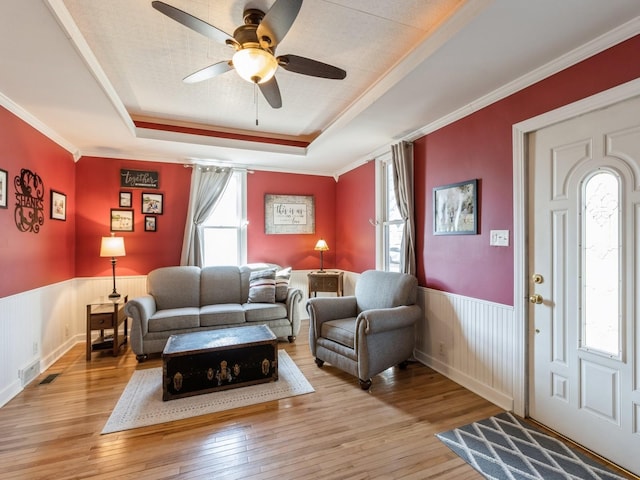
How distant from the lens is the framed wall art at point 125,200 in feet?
14.1

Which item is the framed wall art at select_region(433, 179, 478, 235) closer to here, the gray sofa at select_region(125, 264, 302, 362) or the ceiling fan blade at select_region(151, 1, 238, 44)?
the gray sofa at select_region(125, 264, 302, 362)

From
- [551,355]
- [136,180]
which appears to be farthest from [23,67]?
[551,355]

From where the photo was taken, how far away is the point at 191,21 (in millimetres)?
1655

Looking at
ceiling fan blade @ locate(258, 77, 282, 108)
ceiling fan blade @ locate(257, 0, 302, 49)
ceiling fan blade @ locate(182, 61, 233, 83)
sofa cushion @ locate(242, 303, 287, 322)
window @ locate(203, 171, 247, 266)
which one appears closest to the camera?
ceiling fan blade @ locate(257, 0, 302, 49)

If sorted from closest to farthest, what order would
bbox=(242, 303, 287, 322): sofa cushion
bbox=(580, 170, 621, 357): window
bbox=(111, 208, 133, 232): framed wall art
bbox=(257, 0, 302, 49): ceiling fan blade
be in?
bbox=(257, 0, 302, 49): ceiling fan blade < bbox=(580, 170, 621, 357): window < bbox=(242, 303, 287, 322): sofa cushion < bbox=(111, 208, 133, 232): framed wall art

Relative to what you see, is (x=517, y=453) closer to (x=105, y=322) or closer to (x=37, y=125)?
(x=105, y=322)

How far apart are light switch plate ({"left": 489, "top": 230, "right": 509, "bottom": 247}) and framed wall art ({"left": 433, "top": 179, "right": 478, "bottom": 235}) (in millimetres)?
170

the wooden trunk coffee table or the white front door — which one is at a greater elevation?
the white front door

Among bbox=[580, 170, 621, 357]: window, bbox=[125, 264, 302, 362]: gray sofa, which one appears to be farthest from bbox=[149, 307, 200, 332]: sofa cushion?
bbox=[580, 170, 621, 357]: window

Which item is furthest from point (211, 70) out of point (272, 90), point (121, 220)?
point (121, 220)

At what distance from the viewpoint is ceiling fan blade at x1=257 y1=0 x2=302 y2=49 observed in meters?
1.51

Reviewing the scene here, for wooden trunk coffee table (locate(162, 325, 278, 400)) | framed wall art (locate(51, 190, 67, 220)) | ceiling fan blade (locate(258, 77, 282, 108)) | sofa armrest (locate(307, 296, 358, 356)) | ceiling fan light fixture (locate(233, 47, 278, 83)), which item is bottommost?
wooden trunk coffee table (locate(162, 325, 278, 400))

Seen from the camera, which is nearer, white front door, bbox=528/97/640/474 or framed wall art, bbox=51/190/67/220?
white front door, bbox=528/97/640/474

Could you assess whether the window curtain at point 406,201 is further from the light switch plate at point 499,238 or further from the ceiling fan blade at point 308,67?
the ceiling fan blade at point 308,67
